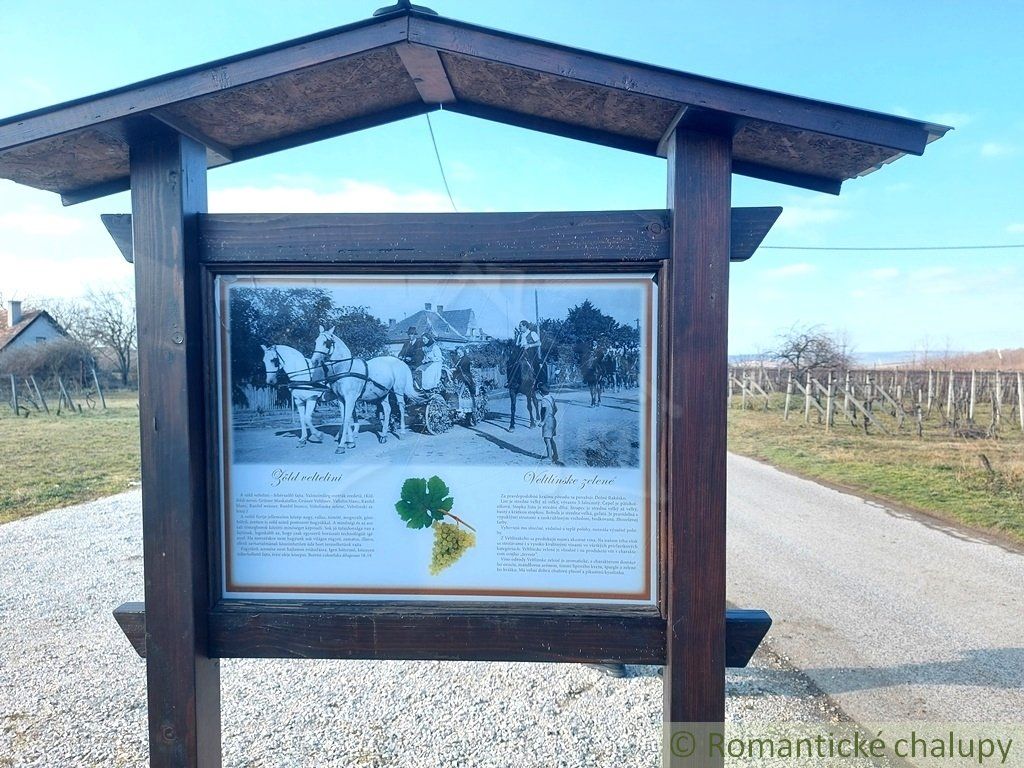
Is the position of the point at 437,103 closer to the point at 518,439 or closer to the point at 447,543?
the point at 518,439

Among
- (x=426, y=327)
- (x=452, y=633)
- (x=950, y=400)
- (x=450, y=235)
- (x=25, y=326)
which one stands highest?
(x=25, y=326)

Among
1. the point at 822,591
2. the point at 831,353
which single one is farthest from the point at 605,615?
the point at 831,353

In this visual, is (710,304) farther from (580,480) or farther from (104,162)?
(104,162)

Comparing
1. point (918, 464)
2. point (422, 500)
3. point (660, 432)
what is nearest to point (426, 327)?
point (422, 500)

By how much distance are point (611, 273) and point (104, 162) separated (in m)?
1.77

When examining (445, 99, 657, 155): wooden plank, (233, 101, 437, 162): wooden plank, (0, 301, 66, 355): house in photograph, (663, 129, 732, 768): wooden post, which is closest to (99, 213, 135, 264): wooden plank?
(233, 101, 437, 162): wooden plank

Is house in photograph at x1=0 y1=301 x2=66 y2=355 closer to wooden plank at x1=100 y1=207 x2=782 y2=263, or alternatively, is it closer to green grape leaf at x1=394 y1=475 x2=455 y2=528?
wooden plank at x1=100 y1=207 x2=782 y2=263

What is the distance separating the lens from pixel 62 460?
1212cm

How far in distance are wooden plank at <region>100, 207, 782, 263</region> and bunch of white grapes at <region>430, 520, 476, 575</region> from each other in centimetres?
85

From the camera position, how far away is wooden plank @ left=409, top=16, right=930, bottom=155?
1.87 meters

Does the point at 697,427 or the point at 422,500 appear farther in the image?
the point at 422,500

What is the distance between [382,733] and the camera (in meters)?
3.34

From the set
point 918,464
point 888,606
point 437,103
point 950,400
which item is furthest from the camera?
point 950,400

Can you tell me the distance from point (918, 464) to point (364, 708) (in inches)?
441
